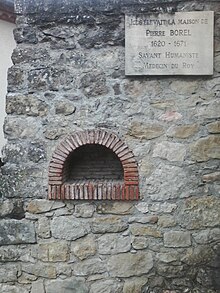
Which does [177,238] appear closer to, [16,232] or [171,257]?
[171,257]

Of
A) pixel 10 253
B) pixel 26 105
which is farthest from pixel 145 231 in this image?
pixel 26 105

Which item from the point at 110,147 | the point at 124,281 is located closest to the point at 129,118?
the point at 110,147

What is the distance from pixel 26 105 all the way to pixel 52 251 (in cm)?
151

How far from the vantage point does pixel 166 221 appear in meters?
3.90

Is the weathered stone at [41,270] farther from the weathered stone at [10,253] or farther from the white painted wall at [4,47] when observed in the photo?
the white painted wall at [4,47]

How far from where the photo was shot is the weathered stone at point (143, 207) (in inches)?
154

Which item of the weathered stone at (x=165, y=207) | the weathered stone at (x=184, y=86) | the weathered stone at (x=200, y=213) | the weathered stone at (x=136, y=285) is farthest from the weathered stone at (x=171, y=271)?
the weathered stone at (x=184, y=86)

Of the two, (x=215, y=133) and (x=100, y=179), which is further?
(x=100, y=179)

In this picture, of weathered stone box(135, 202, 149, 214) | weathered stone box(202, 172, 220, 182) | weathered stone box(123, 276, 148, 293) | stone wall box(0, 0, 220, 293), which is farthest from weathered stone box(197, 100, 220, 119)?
weathered stone box(123, 276, 148, 293)

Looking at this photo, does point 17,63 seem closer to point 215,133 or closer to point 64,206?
point 64,206

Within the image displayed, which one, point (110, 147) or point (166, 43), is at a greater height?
point (166, 43)

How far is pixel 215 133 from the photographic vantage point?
12.8ft

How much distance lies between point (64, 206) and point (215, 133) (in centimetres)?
168

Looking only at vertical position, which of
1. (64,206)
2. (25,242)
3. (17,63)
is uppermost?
(17,63)
